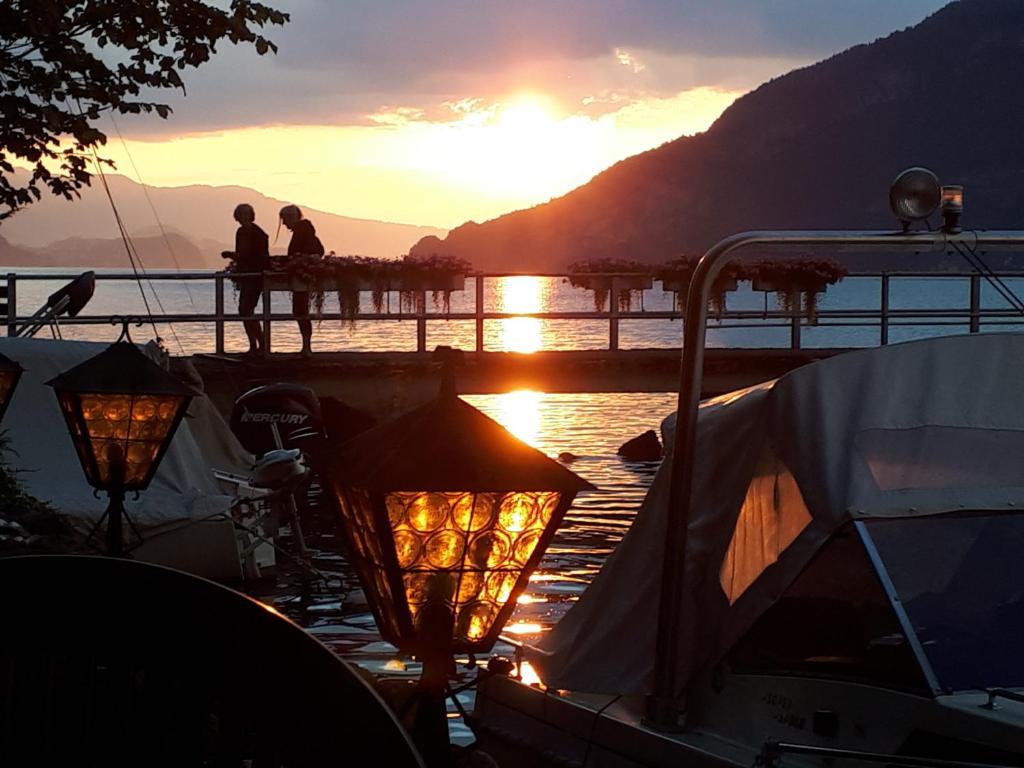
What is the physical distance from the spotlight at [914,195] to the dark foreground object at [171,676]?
486 centimetres

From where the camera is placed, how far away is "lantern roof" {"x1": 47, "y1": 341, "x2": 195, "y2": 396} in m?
8.54

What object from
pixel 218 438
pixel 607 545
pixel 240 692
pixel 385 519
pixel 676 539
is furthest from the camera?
pixel 607 545

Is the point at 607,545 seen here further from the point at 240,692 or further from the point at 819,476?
the point at 240,692

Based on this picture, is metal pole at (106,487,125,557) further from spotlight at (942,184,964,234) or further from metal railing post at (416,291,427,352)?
metal railing post at (416,291,427,352)

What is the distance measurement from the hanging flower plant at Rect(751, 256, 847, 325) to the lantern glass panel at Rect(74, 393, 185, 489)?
55.7 ft

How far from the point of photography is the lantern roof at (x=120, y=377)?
8.54 m

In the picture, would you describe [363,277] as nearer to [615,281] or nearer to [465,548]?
[615,281]

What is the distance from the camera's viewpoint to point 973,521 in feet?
18.3

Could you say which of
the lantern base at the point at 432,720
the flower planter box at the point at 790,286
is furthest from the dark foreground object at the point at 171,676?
the flower planter box at the point at 790,286

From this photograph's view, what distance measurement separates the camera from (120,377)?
28.2 feet

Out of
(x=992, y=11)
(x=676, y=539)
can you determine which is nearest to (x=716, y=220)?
(x=992, y=11)

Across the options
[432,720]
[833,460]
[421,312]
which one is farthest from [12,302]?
[432,720]

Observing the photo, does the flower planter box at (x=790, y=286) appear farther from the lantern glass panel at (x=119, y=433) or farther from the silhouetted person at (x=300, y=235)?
the lantern glass panel at (x=119, y=433)

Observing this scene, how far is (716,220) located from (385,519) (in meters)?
163
